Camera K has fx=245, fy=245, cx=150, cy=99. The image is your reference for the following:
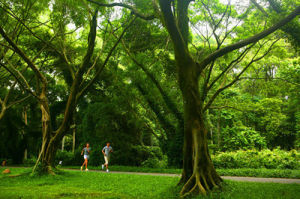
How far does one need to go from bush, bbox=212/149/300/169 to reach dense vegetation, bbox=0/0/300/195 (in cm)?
6

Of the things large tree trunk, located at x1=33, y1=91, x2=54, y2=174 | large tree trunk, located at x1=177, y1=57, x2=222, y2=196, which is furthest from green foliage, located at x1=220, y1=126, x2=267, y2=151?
large tree trunk, located at x1=33, y1=91, x2=54, y2=174

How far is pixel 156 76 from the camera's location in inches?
662

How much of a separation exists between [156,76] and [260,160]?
8789mm

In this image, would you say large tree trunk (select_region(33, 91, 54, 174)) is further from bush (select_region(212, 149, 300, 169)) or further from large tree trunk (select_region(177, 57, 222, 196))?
bush (select_region(212, 149, 300, 169))

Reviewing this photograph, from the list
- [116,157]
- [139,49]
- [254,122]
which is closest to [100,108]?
[116,157]

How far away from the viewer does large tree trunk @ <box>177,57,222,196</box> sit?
301 inches

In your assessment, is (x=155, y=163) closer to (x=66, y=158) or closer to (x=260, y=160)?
(x=260, y=160)

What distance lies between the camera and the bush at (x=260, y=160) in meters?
15.2

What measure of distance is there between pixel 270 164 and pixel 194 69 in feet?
35.1

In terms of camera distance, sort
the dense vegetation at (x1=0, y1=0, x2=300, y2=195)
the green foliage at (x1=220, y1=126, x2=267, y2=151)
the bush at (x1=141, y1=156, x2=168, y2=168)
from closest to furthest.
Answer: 1. the dense vegetation at (x1=0, y1=0, x2=300, y2=195)
2. the bush at (x1=141, y1=156, x2=168, y2=168)
3. the green foliage at (x1=220, y1=126, x2=267, y2=151)

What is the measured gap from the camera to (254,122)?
2638 centimetres

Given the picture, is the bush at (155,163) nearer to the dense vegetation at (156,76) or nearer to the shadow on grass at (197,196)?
the dense vegetation at (156,76)

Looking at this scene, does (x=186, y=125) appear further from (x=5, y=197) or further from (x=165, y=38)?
(x=165, y=38)

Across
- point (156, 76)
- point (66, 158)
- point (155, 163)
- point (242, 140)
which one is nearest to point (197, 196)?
point (156, 76)
